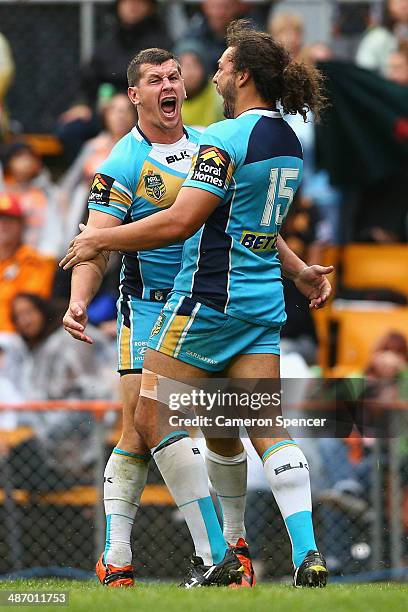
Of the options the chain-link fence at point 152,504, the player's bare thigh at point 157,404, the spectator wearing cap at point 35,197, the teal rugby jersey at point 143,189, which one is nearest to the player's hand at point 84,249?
the teal rugby jersey at point 143,189

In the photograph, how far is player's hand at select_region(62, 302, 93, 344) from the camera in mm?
5754

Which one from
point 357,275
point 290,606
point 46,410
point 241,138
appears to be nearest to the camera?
point 290,606

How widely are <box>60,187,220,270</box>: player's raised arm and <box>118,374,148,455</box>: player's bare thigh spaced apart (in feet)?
2.78

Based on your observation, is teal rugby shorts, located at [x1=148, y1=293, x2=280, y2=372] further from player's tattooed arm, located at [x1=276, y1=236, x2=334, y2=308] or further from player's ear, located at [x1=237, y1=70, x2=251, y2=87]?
player's ear, located at [x1=237, y1=70, x2=251, y2=87]

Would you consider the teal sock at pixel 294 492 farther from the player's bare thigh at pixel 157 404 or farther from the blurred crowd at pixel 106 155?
the blurred crowd at pixel 106 155


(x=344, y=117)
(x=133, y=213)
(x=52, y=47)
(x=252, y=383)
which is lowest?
(x=252, y=383)

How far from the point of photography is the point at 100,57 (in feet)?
40.2

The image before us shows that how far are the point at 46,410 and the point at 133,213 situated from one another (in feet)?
9.82

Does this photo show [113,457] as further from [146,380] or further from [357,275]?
[357,275]

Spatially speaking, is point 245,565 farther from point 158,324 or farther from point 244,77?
point 244,77

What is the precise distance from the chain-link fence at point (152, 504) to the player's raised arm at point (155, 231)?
3.11 metres

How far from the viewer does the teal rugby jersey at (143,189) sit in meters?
6.09

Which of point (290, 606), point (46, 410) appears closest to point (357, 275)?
point (46, 410)

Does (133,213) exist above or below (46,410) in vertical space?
above
